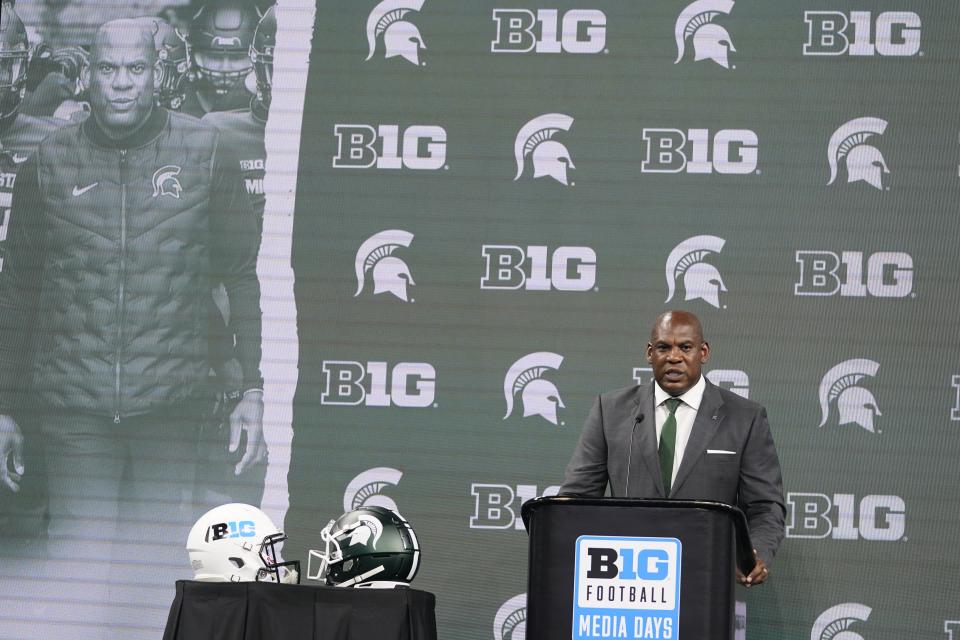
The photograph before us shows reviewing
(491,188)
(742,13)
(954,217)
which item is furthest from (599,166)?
(954,217)

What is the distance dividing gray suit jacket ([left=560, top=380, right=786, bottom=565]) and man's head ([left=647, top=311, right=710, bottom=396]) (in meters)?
0.09

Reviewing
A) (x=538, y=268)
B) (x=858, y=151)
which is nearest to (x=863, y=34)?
(x=858, y=151)

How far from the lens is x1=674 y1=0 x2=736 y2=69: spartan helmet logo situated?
5.31 meters

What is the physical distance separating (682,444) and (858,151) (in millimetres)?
1713

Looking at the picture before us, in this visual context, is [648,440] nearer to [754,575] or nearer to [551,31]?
[754,575]

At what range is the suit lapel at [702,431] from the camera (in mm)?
4102

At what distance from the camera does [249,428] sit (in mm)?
5285

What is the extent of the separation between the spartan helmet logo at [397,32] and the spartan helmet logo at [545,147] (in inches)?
22.6

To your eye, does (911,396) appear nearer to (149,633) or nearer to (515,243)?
(515,243)

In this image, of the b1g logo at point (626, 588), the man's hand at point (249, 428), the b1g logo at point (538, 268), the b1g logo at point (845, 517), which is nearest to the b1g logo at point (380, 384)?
the man's hand at point (249, 428)

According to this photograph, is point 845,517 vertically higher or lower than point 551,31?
lower

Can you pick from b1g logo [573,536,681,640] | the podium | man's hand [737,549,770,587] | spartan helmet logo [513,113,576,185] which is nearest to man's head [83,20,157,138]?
spartan helmet logo [513,113,576,185]

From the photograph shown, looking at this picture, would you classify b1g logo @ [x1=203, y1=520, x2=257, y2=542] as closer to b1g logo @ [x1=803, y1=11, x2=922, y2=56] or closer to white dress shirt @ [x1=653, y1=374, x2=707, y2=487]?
white dress shirt @ [x1=653, y1=374, x2=707, y2=487]

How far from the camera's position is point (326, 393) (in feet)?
17.4
